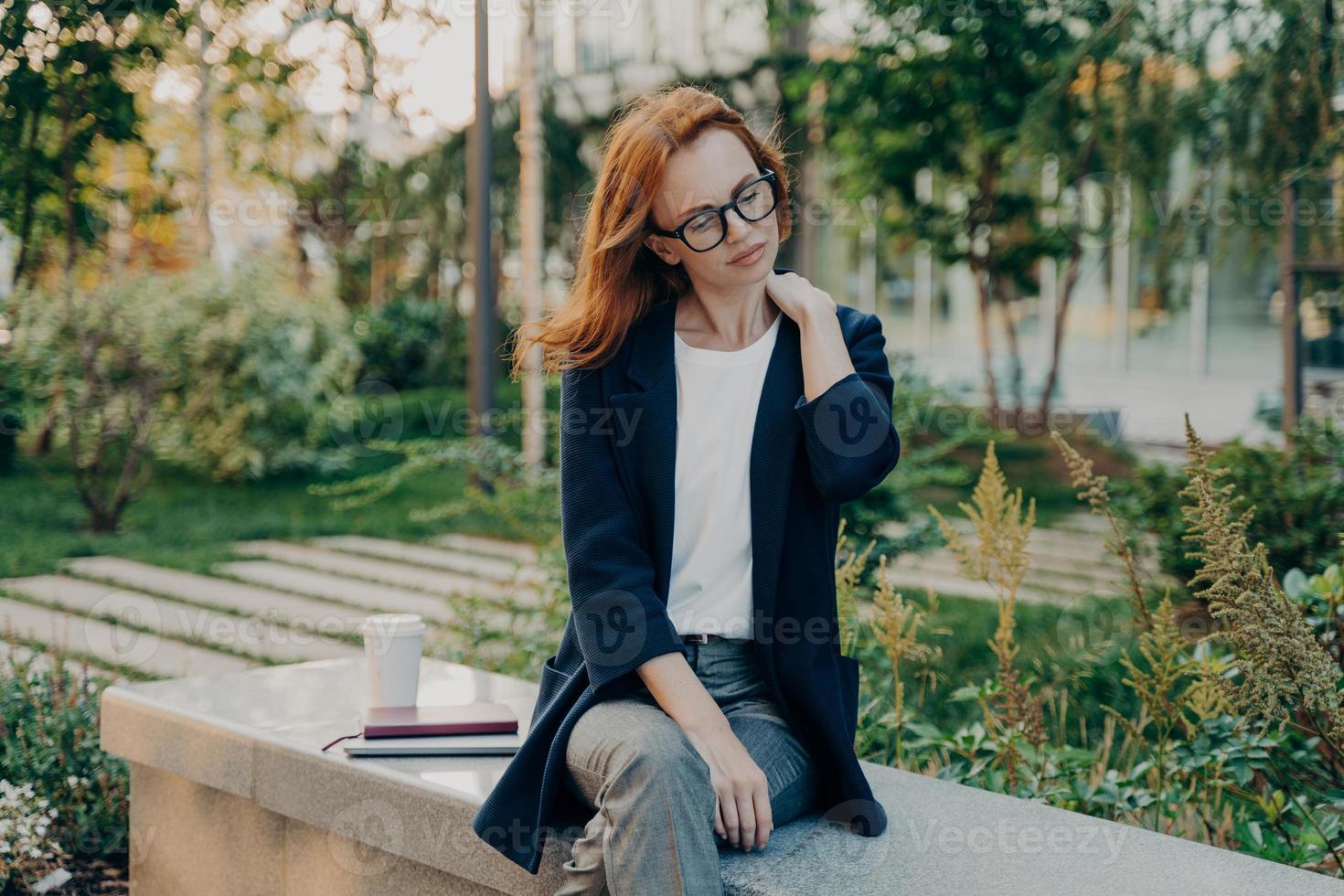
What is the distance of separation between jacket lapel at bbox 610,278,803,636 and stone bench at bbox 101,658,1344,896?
16.3 inches

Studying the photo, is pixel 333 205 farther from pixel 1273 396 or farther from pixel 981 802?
pixel 981 802

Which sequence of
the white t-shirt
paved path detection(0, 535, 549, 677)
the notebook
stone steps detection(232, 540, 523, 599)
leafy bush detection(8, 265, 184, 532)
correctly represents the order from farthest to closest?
leafy bush detection(8, 265, 184, 532)
stone steps detection(232, 540, 523, 599)
paved path detection(0, 535, 549, 677)
the notebook
the white t-shirt

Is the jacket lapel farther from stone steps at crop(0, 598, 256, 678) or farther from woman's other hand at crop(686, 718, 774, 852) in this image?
stone steps at crop(0, 598, 256, 678)

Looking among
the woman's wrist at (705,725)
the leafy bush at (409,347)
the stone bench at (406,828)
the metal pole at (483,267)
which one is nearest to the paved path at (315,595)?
the metal pole at (483,267)

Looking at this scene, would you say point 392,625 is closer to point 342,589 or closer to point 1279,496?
point 1279,496

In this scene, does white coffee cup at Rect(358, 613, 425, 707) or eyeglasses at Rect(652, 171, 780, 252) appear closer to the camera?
eyeglasses at Rect(652, 171, 780, 252)

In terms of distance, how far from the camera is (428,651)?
13.6 feet

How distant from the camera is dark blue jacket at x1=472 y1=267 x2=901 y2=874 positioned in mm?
1919

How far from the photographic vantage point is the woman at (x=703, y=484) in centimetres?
192

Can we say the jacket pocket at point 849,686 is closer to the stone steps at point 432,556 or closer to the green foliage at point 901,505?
the green foliage at point 901,505

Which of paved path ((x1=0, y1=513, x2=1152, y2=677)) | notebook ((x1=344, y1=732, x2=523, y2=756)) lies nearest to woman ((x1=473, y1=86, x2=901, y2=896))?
notebook ((x1=344, y1=732, x2=523, y2=756))

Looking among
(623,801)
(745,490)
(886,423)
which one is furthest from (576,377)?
(623,801)

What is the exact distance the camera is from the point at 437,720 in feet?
7.53

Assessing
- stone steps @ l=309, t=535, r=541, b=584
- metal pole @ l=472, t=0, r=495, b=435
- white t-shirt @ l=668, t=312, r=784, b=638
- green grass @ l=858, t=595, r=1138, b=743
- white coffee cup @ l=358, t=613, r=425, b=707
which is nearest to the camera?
white t-shirt @ l=668, t=312, r=784, b=638
